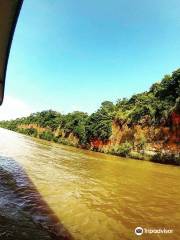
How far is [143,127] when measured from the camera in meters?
33.3

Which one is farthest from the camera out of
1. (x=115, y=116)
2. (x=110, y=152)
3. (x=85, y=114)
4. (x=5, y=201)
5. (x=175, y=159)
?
(x=85, y=114)

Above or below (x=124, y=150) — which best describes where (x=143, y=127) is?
above

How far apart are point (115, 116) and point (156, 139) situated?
1443 centimetres

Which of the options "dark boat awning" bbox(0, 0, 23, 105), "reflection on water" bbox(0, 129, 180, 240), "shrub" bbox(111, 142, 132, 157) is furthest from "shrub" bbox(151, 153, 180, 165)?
"dark boat awning" bbox(0, 0, 23, 105)

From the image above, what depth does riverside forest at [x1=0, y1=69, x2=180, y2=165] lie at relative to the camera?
27500 mm

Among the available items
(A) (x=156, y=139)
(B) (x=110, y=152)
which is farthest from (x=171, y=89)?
(B) (x=110, y=152)

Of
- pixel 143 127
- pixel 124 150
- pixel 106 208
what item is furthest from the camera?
pixel 143 127

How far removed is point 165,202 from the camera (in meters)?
7.20

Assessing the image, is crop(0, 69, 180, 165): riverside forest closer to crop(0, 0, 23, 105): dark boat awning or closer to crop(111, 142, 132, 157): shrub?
crop(111, 142, 132, 157): shrub

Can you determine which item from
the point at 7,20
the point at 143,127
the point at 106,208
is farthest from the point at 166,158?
the point at 7,20

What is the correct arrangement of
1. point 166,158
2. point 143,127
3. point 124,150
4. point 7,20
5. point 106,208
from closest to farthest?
point 7,20 → point 106,208 → point 166,158 → point 124,150 → point 143,127

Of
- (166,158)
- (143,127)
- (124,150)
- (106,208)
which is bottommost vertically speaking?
(106,208)

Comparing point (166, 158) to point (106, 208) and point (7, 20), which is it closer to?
point (106, 208)

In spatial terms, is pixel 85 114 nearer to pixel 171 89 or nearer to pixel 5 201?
pixel 171 89
